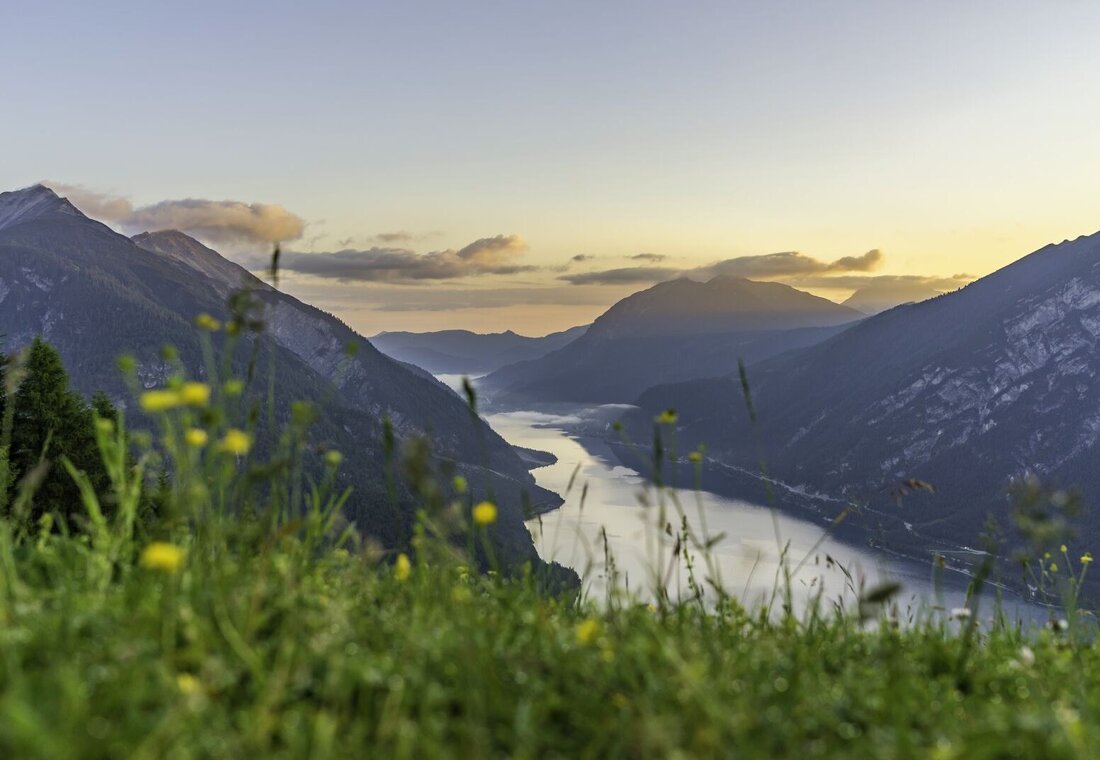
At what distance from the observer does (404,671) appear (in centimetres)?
314

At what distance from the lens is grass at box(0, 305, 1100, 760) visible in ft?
8.65

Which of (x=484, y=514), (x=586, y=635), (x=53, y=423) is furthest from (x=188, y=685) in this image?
(x=53, y=423)

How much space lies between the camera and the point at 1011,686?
3969 millimetres

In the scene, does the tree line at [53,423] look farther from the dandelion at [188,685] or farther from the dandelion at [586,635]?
the dandelion at [586,635]

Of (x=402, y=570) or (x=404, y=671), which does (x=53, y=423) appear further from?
(x=404, y=671)

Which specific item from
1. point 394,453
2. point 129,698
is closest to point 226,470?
point 394,453

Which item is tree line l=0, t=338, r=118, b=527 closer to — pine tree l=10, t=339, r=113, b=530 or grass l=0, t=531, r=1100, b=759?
pine tree l=10, t=339, r=113, b=530

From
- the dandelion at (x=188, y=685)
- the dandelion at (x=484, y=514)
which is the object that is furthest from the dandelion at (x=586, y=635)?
the dandelion at (x=188, y=685)

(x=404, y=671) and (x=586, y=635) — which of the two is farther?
(x=586, y=635)

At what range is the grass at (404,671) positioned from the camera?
2.64 m

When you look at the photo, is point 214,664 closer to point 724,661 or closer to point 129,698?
point 129,698

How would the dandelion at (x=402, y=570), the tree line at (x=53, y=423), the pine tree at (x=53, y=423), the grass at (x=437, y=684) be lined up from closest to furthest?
the grass at (x=437, y=684) → the dandelion at (x=402, y=570) → the tree line at (x=53, y=423) → the pine tree at (x=53, y=423)

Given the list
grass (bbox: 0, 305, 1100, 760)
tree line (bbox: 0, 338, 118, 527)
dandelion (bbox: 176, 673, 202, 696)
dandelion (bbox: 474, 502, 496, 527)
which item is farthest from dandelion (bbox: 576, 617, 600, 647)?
tree line (bbox: 0, 338, 118, 527)

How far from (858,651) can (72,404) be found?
31386mm
